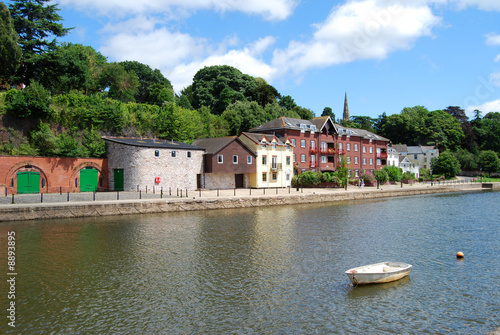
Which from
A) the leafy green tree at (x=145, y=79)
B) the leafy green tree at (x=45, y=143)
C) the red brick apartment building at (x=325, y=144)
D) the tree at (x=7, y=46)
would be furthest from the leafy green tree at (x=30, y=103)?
the red brick apartment building at (x=325, y=144)

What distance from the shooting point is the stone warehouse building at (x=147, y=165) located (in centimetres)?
4216

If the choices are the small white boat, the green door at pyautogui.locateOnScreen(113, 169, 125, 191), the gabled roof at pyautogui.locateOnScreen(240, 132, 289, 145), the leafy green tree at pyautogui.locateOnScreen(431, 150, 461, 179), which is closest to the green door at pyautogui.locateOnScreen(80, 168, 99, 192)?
the green door at pyautogui.locateOnScreen(113, 169, 125, 191)

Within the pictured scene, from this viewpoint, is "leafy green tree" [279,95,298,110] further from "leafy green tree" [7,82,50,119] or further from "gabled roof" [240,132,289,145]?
"leafy green tree" [7,82,50,119]

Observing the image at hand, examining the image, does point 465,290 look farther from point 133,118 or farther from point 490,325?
point 133,118

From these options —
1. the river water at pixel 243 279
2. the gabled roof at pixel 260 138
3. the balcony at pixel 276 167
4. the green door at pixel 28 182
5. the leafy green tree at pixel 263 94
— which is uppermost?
the leafy green tree at pixel 263 94

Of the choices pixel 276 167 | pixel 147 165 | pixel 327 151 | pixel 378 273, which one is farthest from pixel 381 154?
pixel 378 273

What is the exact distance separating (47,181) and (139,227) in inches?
698

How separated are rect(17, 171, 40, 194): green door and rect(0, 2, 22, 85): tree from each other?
48.2ft

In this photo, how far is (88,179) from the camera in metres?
42.1

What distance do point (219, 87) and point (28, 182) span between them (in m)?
51.5

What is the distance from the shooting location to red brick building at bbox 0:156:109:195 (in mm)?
36625

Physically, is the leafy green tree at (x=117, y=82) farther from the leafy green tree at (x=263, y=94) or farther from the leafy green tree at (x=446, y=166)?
the leafy green tree at (x=446, y=166)

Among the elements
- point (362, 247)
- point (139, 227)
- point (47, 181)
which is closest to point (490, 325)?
point (362, 247)

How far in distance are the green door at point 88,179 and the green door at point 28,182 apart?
442 cm
